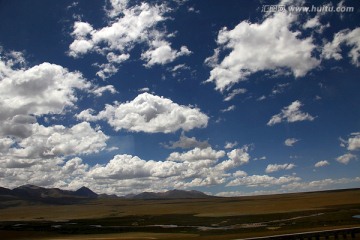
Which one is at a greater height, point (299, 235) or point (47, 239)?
point (299, 235)

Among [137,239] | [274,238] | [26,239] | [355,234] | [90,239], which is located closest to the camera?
[274,238]

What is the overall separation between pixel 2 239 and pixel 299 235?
219ft

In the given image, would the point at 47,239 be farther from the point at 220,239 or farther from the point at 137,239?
the point at 220,239

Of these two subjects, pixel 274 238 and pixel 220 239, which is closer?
pixel 274 238

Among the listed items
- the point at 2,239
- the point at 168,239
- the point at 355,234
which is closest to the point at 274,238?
the point at 355,234

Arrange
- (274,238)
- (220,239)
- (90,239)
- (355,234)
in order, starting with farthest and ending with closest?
(90,239), (220,239), (355,234), (274,238)

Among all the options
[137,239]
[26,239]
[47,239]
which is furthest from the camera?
[26,239]

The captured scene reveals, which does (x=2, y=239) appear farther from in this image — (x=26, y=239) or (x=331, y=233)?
(x=331, y=233)

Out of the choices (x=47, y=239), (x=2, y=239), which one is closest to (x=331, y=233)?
(x=47, y=239)

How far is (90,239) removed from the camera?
5350cm

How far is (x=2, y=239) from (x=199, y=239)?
43.6 m

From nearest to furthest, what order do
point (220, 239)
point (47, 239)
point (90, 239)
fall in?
point (220, 239) < point (90, 239) < point (47, 239)

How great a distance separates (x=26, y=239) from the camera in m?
65.0

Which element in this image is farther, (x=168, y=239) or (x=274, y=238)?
(x=168, y=239)
